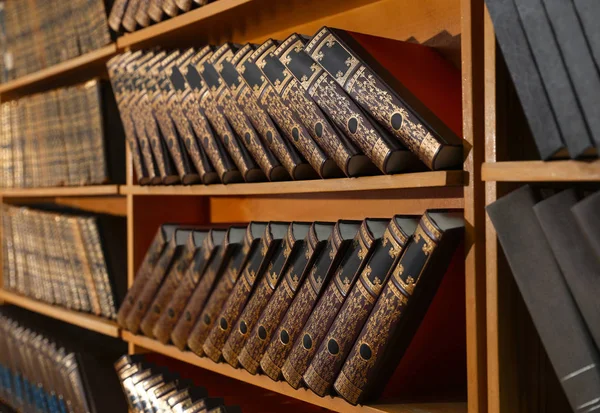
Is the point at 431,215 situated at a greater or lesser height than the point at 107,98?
lesser

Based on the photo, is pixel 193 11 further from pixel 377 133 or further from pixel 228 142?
pixel 377 133

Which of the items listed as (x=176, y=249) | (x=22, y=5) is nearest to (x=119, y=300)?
(x=176, y=249)

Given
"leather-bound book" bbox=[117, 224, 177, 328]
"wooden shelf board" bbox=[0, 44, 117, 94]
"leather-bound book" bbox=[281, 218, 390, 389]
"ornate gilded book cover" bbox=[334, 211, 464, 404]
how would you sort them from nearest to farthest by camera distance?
"ornate gilded book cover" bbox=[334, 211, 464, 404], "leather-bound book" bbox=[281, 218, 390, 389], "leather-bound book" bbox=[117, 224, 177, 328], "wooden shelf board" bbox=[0, 44, 117, 94]

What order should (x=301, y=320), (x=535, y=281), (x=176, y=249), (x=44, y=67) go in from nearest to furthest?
(x=535, y=281) → (x=301, y=320) → (x=176, y=249) → (x=44, y=67)

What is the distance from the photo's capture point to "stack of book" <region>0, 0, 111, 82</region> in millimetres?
Result: 1832

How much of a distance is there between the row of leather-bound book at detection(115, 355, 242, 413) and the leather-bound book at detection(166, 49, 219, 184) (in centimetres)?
46

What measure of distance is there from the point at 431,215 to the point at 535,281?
0.19 metres

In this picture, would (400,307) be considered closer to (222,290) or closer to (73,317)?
(222,290)

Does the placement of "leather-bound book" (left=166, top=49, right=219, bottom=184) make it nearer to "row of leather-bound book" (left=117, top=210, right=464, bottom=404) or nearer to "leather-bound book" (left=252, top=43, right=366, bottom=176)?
"row of leather-bound book" (left=117, top=210, right=464, bottom=404)

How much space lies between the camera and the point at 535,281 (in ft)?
2.77

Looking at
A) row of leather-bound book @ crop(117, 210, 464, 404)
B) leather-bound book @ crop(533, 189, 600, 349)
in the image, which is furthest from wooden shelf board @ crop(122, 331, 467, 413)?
leather-bound book @ crop(533, 189, 600, 349)

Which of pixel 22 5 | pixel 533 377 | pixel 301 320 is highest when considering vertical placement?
pixel 22 5

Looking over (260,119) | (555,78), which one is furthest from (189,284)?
(555,78)

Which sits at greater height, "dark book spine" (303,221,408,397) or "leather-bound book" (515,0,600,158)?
"leather-bound book" (515,0,600,158)
